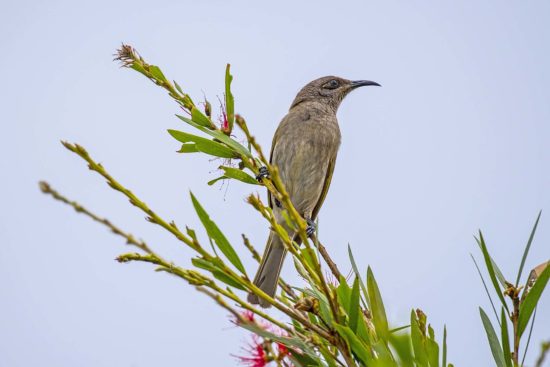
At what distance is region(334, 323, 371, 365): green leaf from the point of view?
1804mm

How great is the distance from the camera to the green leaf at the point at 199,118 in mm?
2496

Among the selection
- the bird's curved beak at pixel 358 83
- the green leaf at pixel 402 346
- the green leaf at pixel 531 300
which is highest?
the bird's curved beak at pixel 358 83

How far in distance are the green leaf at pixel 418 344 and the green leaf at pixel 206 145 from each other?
926 mm

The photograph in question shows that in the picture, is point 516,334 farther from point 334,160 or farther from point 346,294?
point 334,160

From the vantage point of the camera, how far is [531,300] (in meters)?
2.02

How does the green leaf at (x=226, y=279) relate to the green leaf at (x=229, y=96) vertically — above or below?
below

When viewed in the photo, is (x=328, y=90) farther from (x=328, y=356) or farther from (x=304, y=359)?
(x=328, y=356)

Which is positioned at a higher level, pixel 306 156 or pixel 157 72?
pixel 306 156

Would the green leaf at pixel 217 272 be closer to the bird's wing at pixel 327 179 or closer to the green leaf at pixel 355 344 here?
the green leaf at pixel 355 344

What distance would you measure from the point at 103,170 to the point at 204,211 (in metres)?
0.44

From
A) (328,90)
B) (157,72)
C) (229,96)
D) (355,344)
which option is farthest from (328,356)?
(328,90)

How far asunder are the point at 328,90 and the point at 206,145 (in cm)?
500

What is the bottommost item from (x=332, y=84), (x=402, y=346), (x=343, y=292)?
(x=402, y=346)

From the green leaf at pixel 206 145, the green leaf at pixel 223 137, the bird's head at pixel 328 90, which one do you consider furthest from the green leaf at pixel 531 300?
the bird's head at pixel 328 90
